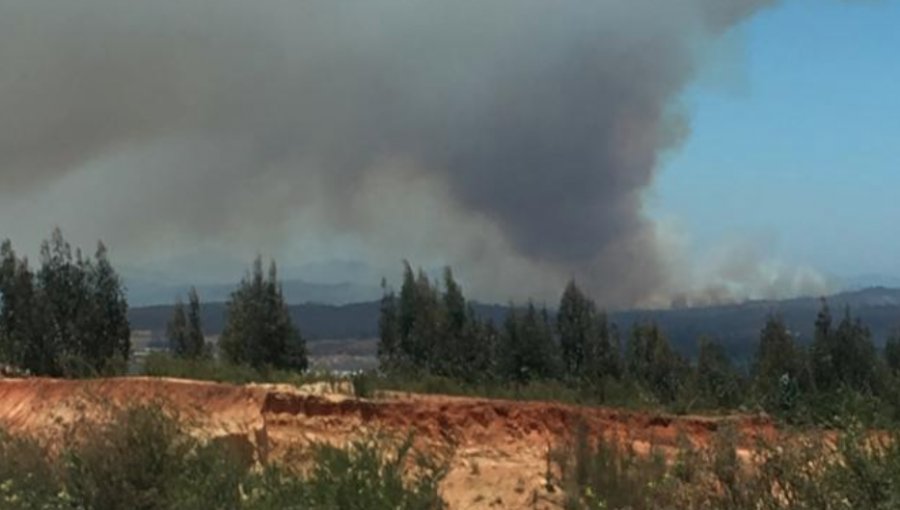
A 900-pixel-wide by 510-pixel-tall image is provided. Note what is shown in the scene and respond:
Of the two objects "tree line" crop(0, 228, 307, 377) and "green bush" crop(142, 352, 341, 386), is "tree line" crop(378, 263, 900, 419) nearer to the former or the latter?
Result: "tree line" crop(0, 228, 307, 377)

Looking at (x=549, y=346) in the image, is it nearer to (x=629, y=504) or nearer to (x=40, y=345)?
(x=40, y=345)

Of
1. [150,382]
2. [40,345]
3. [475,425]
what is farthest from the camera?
[40,345]

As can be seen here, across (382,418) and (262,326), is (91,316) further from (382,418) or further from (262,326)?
(382,418)

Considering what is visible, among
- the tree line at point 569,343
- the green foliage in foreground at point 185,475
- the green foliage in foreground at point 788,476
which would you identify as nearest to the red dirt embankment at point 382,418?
the green foliage in foreground at point 185,475

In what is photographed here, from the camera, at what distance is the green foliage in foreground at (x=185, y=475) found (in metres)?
12.0

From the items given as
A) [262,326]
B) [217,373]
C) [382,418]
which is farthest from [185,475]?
[262,326]

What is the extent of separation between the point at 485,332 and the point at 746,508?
225ft

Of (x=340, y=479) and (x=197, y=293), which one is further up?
(x=197, y=293)

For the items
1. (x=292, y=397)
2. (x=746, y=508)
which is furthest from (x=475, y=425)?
(x=746, y=508)

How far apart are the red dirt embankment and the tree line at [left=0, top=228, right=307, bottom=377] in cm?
4007

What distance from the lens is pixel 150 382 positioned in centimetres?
2295

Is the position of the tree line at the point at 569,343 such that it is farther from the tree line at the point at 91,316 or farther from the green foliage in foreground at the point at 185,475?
the green foliage in foreground at the point at 185,475

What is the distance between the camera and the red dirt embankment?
64.2 feet

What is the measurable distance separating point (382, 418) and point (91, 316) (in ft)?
199
